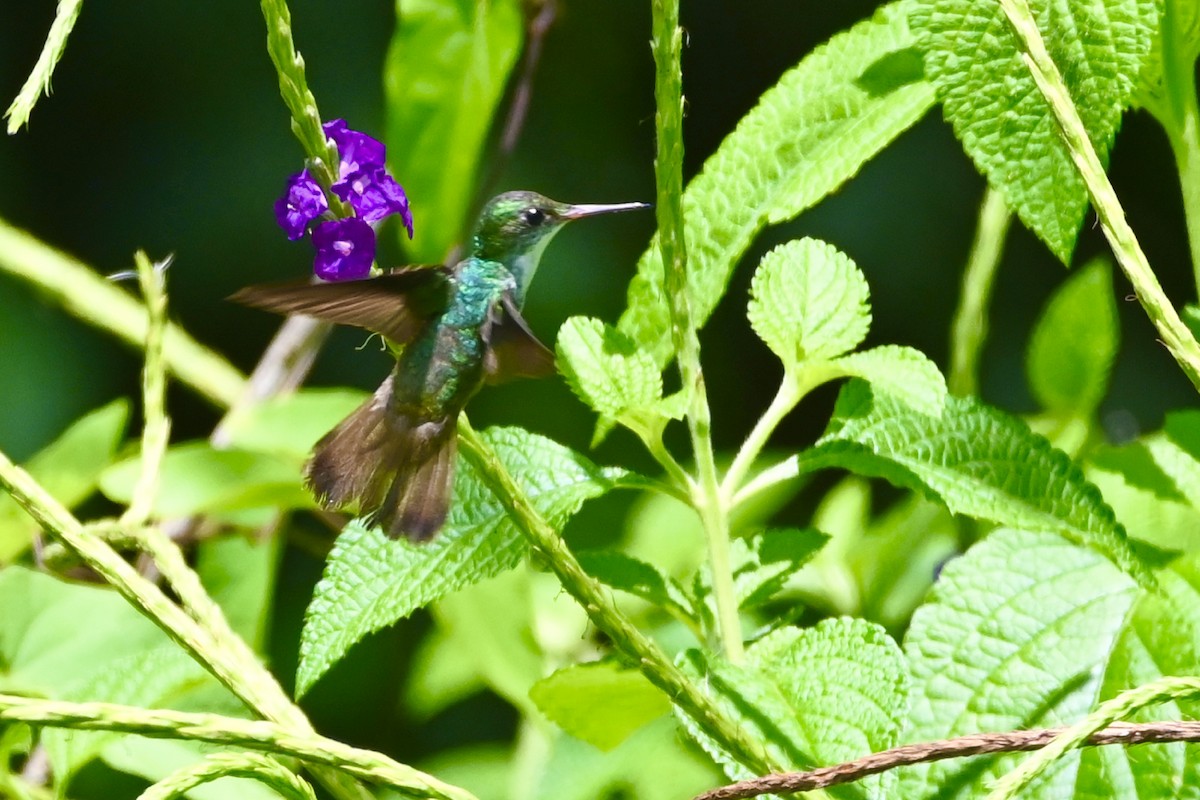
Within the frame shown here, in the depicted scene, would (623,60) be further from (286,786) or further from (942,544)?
(286,786)

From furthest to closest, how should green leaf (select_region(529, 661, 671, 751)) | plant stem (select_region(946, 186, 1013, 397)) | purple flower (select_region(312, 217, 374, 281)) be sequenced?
plant stem (select_region(946, 186, 1013, 397)) → green leaf (select_region(529, 661, 671, 751)) → purple flower (select_region(312, 217, 374, 281))

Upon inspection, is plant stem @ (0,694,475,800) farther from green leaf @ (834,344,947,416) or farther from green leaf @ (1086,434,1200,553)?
green leaf @ (1086,434,1200,553)

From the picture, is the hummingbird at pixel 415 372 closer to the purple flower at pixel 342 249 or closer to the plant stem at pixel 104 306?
the purple flower at pixel 342 249

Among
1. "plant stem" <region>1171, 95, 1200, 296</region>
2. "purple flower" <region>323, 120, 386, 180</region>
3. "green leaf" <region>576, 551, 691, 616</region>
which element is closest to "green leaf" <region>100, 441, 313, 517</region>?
"green leaf" <region>576, 551, 691, 616</region>

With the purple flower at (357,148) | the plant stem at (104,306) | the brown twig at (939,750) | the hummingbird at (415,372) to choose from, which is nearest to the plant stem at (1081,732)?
the brown twig at (939,750)

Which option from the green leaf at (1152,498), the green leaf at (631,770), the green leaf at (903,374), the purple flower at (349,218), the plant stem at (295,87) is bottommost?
the green leaf at (631,770)

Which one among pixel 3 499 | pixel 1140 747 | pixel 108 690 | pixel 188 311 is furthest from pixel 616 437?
pixel 1140 747
